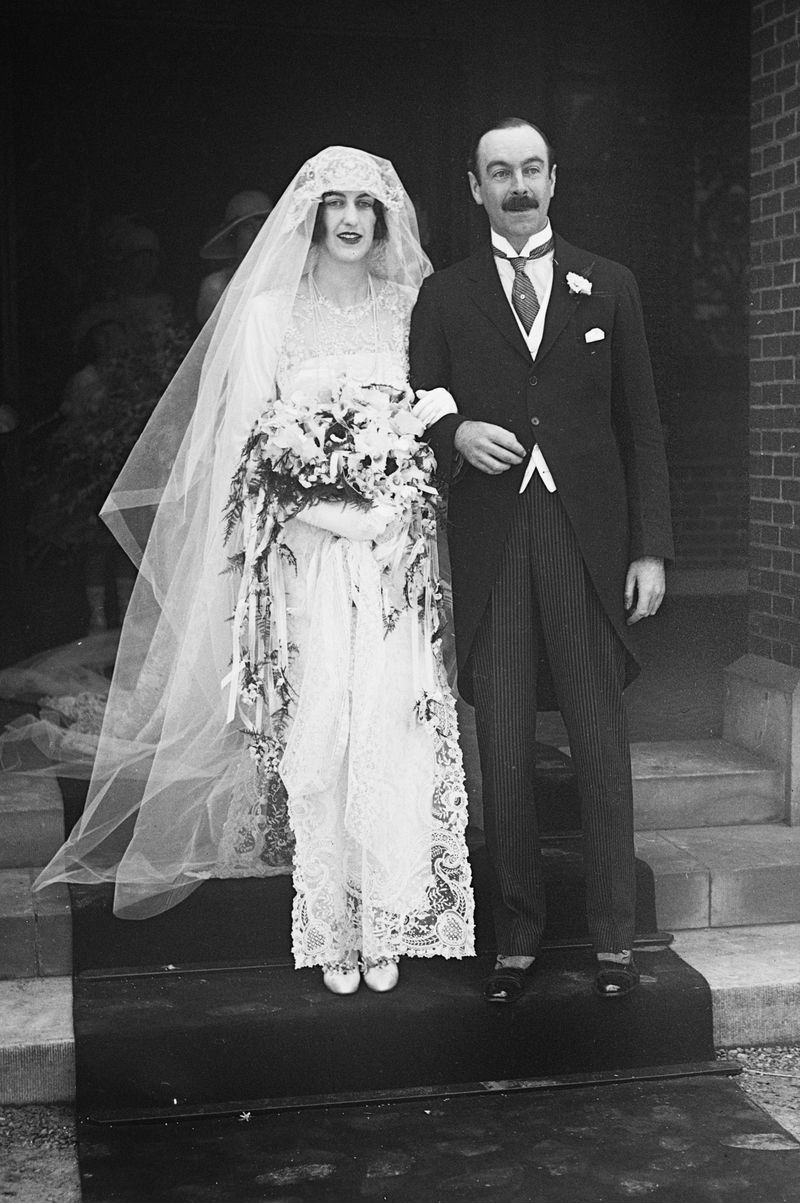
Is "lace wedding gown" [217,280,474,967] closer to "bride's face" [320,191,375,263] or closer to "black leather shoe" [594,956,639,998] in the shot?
"bride's face" [320,191,375,263]

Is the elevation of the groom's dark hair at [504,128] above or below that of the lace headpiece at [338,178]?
above

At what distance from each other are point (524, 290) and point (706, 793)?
2.07m

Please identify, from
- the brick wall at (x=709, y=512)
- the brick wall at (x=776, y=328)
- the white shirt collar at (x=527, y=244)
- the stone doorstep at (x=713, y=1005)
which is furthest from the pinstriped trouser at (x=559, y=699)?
the brick wall at (x=709, y=512)

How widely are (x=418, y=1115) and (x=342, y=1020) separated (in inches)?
12.1

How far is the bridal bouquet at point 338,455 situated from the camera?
4016 mm

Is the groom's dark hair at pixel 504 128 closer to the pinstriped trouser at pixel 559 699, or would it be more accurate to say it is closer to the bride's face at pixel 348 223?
the bride's face at pixel 348 223

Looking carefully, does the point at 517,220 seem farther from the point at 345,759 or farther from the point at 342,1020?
the point at 342,1020

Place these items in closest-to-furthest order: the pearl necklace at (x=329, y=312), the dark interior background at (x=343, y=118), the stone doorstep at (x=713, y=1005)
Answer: the stone doorstep at (x=713, y=1005)
the pearl necklace at (x=329, y=312)
the dark interior background at (x=343, y=118)

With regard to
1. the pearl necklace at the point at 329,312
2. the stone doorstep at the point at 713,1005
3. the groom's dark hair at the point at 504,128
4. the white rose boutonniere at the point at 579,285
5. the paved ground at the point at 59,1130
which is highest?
the groom's dark hair at the point at 504,128

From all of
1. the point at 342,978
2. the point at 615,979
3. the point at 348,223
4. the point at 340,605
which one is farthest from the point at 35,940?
the point at 348,223

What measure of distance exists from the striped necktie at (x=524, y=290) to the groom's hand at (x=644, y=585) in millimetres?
672

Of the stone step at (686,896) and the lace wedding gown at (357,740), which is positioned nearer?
the lace wedding gown at (357,740)

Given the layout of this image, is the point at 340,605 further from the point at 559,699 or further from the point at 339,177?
the point at 339,177

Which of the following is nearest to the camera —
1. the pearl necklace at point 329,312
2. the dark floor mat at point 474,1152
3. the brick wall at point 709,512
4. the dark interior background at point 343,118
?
the dark floor mat at point 474,1152
